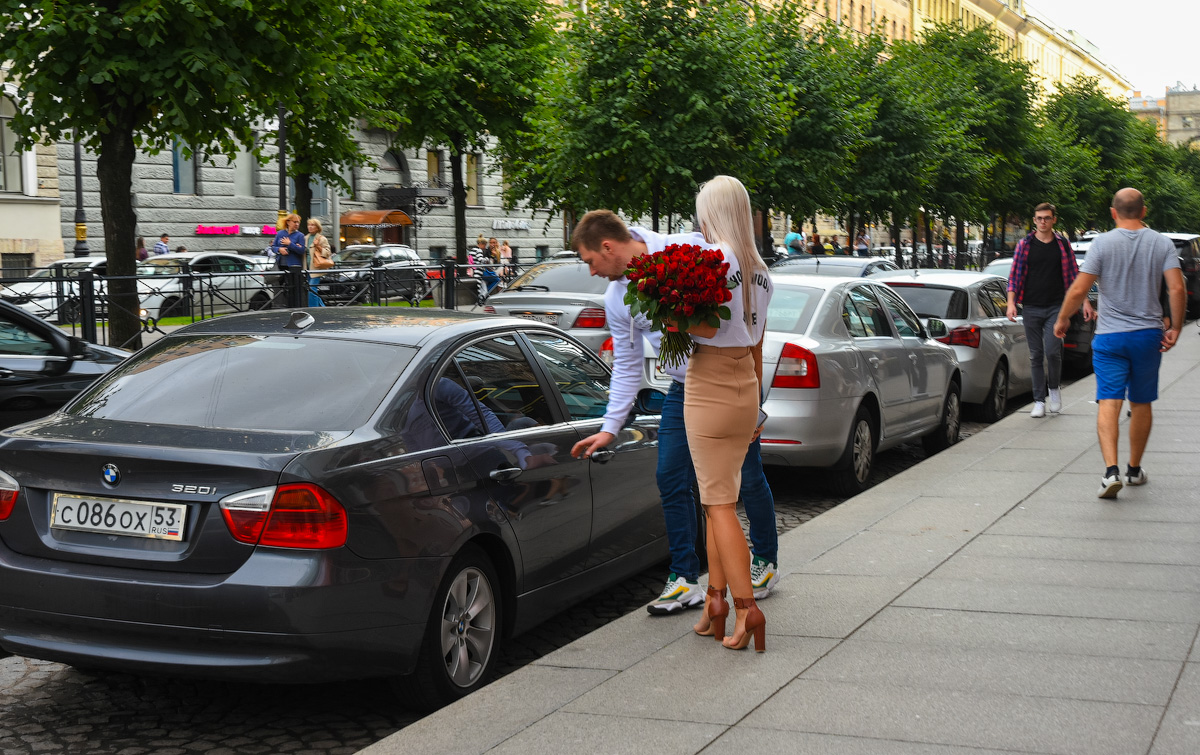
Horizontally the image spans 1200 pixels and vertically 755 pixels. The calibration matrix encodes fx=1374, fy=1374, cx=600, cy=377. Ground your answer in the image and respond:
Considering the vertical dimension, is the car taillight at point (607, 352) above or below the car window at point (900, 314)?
below

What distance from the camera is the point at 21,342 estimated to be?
9.38m

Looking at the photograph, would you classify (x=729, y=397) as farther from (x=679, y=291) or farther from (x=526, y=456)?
(x=526, y=456)

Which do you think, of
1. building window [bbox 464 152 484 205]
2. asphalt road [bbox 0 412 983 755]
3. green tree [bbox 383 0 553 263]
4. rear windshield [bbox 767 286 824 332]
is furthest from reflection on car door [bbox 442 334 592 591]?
building window [bbox 464 152 484 205]

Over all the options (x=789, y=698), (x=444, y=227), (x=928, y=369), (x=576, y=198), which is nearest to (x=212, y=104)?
(x=928, y=369)

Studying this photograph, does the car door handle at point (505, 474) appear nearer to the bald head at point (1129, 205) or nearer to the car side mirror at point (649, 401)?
the car side mirror at point (649, 401)

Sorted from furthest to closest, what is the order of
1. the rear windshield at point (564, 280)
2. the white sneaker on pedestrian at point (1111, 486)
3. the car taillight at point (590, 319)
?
the rear windshield at point (564, 280)
the car taillight at point (590, 319)
the white sneaker on pedestrian at point (1111, 486)

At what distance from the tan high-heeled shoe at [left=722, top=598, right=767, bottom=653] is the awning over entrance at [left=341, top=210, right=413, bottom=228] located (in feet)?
122

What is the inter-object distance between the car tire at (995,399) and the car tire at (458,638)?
31.4 feet

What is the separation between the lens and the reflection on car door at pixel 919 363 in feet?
34.2

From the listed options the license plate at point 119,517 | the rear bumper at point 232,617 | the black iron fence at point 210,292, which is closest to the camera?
the rear bumper at point 232,617

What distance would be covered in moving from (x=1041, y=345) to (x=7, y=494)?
33.4ft

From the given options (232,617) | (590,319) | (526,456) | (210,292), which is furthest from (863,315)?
(210,292)

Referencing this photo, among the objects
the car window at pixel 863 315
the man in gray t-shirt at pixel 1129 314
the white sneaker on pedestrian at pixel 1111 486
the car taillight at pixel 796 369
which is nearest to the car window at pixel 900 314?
the car window at pixel 863 315

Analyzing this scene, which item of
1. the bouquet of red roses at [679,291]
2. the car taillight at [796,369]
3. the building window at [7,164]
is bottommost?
the car taillight at [796,369]
